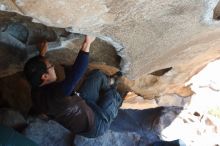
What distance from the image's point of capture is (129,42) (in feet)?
8.34

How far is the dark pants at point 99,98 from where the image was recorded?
2.93 m

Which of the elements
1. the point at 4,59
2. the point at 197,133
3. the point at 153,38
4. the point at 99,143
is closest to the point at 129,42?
the point at 153,38

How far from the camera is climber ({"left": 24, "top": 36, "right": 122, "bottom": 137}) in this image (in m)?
2.47

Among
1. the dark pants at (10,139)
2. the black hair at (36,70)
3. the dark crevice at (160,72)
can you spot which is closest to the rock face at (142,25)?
the dark crevice at (160,72)

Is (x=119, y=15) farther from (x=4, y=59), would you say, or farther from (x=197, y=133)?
(x=197, y=133)

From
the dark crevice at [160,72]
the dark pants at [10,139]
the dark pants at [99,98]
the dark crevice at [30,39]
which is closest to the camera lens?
the dark pants at [10,139]

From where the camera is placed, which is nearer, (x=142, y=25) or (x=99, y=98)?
(x=142, y=25)

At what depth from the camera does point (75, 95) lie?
8.81 feet

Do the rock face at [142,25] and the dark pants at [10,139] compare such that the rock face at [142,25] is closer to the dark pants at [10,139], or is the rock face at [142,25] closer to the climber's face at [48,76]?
the climber's face at [48,76]

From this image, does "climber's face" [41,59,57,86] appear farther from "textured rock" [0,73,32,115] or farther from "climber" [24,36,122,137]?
"textured rock" [0,73,32,115]

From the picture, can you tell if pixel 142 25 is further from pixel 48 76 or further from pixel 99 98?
pixel 99 98

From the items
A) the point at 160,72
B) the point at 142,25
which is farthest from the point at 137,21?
the point at 160,72

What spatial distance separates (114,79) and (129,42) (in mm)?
723

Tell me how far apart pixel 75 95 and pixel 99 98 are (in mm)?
408
